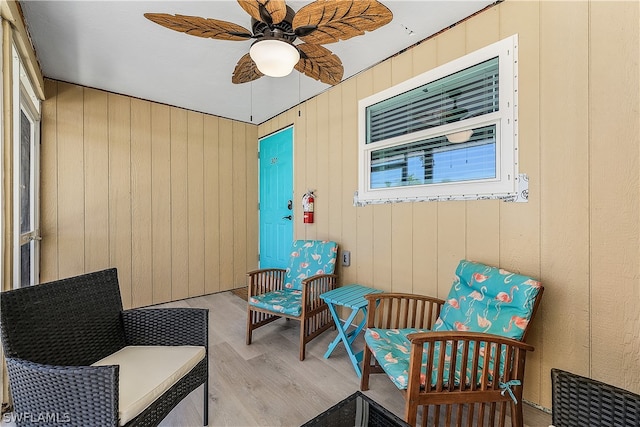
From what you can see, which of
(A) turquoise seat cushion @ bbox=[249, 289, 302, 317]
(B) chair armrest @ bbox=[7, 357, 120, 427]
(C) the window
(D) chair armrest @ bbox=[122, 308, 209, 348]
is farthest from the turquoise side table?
(B) chair armrest @ bbox=[7, 357, 120, 427]

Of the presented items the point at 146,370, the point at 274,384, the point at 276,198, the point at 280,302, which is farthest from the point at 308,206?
the point at 146,370

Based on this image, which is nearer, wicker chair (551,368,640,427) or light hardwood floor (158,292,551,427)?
wicker chair (551,368,640,427)

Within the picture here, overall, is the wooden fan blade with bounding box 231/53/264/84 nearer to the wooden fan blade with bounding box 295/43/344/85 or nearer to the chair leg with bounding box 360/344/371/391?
the wooden fan blade with bounding box 295/43/344/85

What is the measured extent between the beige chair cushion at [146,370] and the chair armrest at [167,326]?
4 cm

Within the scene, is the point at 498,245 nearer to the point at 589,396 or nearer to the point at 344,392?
the point at 589,396

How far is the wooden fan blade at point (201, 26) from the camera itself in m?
1.38

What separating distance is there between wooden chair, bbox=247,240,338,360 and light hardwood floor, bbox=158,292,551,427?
5.6 inches

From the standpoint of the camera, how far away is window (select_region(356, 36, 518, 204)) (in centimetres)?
176

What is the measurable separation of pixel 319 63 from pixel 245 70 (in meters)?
0.51

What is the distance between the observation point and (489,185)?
183cm

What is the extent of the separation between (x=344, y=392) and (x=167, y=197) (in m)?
2.93

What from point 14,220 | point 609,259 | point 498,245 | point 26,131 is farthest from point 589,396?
point 26,131

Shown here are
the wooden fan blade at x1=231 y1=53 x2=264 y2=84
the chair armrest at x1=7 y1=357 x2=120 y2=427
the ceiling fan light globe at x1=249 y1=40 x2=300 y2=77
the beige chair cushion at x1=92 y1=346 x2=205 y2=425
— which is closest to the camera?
the chair armrest at x1=7 y1=357 x2=120 y2=427

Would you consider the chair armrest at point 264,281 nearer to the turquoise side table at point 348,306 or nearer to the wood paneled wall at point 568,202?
the turquoise side table at point 348,306
